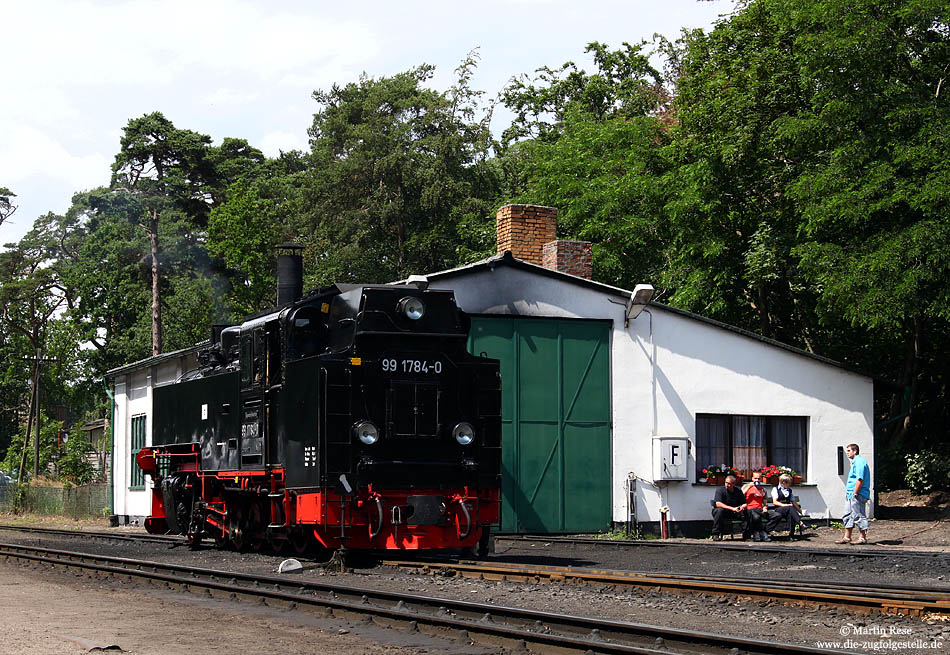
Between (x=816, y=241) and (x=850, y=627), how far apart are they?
→ 18.9m

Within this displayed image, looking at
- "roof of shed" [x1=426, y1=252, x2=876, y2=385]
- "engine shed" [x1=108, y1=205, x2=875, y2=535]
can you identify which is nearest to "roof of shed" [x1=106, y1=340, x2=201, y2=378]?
"roof of shed" [x1=426, y1=252, x2=876, y2=385]

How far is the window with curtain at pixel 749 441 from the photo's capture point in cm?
2245

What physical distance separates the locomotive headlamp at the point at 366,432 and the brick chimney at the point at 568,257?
32.8 feet

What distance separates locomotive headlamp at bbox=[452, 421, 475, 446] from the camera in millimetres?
13844

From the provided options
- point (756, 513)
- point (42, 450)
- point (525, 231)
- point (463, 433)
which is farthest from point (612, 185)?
point (42, 450)

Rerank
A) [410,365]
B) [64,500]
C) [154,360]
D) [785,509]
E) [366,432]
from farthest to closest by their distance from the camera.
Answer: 1. [64,500]
2. [154,360]
3. [785,509]
4. [410,365]
5. [366,432]

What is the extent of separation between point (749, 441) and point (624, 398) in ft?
9.60

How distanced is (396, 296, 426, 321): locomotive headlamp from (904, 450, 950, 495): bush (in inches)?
703

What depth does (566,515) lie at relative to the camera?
842 inches

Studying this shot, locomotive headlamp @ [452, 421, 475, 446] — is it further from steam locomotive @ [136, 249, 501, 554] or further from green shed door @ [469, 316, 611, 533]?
green shed door @ [469, 316, 611, 533]

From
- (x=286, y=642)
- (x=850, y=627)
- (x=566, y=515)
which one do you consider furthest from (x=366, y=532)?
(x=566, y=515)

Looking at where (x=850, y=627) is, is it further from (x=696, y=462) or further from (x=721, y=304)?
(x=721, y=304)

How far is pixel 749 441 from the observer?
74.6 ft

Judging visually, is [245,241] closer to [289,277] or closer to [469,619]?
[289,277]
